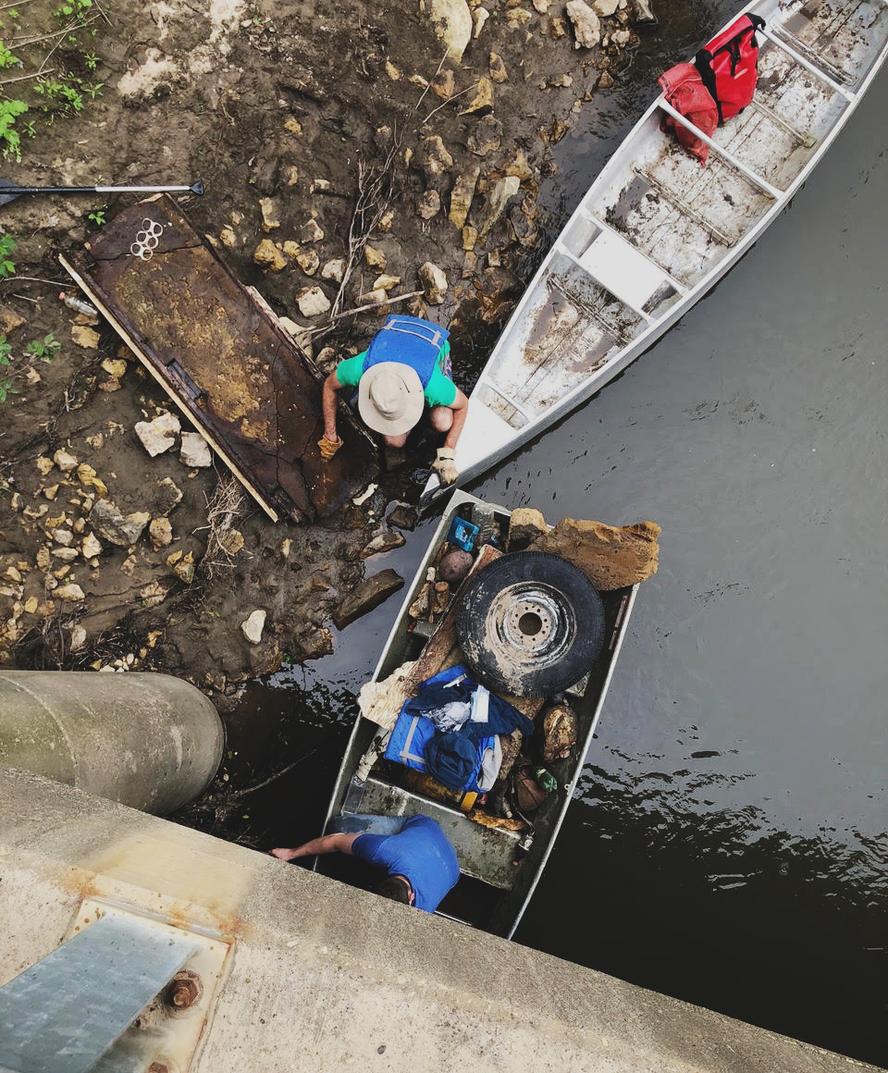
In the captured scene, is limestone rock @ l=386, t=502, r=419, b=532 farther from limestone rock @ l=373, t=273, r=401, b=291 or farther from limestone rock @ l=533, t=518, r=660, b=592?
limestone rock @ l=373, t=273, r=401, b=291

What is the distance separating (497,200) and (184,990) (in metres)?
5.25

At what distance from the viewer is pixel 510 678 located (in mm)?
4293

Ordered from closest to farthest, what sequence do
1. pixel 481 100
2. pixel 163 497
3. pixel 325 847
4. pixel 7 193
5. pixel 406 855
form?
pixel 406 855 → pixel 325 847 → pixel 7 193 → pixel 163 497 → pixel 481 100

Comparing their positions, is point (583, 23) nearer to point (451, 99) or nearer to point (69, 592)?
point (451, 99)

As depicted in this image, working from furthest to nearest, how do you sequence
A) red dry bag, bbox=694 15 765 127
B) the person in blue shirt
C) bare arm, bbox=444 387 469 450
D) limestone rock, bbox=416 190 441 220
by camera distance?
limestone rock, bbox=416 190 441 220 < red dry bag, bbox=694 15 765 127 < bare arm, bbox=444 387 469 450 < the person in blue shirt

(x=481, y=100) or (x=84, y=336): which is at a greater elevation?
(x=481, y=100)

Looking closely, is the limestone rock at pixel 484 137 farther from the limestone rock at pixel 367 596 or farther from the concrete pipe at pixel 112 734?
the concrete pipe at pixel 112 734

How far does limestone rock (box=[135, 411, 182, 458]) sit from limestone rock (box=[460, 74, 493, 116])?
128 inches

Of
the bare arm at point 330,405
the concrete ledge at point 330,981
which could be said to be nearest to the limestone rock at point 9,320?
the bare arm at point 330,405

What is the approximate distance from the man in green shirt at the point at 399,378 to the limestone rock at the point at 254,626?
5.22ft

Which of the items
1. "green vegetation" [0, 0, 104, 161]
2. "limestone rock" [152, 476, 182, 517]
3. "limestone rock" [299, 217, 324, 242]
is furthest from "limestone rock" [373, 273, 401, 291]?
"green vegetation" [0, 0, 104, 161]

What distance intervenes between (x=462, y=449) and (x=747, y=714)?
3035mm

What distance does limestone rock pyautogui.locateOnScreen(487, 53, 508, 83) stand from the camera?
5266mm

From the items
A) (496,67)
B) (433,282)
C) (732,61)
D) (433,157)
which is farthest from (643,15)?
(433,282)
